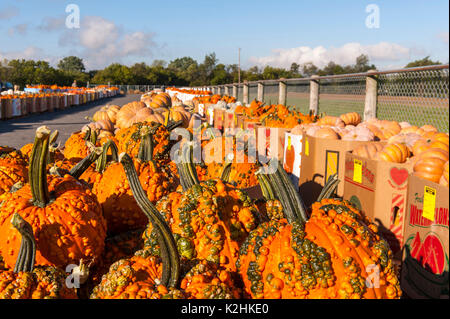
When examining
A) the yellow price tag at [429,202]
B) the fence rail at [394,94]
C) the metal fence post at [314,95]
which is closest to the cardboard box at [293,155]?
the fence rail at [394,94]

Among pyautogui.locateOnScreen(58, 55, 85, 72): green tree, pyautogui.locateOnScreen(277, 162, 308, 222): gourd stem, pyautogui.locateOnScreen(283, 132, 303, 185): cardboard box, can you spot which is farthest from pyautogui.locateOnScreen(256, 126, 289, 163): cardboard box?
pyautogui.locateOnScreen(58, 55, 85, 72): green tree

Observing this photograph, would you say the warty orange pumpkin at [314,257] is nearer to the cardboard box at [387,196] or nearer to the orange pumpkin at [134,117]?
the cardboard box at [387,196]

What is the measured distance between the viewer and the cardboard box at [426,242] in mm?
1859

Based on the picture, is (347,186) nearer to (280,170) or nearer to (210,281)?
(280,170)

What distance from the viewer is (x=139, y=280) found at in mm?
1450

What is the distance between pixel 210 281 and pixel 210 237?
0.29 meters

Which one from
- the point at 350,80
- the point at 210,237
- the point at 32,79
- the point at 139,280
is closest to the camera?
the point at 139,280

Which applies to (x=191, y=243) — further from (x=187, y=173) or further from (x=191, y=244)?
(x=187, y=173)

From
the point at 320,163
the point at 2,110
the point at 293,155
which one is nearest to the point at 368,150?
the point at 320,163

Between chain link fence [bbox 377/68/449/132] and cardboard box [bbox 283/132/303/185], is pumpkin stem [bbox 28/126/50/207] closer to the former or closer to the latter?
cardboard box [bbox 283/132/303/185]

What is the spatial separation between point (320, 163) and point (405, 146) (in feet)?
2.45

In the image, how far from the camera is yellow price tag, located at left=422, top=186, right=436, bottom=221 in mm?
1932
